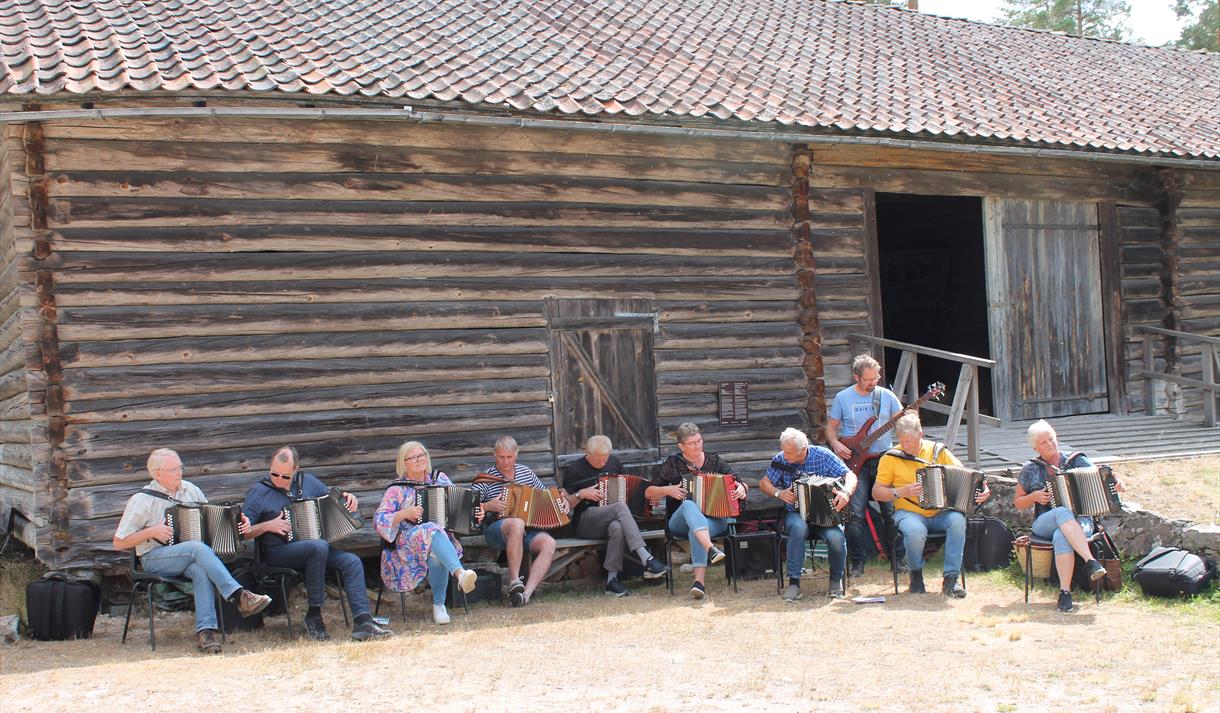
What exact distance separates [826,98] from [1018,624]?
17.5 feet

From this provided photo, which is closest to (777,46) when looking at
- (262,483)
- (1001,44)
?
(1001,44)

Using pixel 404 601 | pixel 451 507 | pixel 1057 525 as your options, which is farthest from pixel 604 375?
pixel 1057 525

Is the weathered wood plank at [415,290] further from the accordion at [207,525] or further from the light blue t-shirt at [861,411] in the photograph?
the accordion at [207,525]

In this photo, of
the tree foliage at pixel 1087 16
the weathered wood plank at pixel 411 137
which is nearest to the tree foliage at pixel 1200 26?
the tree foliage at pixel 1087 16

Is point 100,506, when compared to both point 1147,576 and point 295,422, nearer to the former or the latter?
point 295,422

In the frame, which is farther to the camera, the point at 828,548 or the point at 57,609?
the point at 828,548

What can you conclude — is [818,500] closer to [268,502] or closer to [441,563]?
[441,563]

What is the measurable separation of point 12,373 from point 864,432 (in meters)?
6.72

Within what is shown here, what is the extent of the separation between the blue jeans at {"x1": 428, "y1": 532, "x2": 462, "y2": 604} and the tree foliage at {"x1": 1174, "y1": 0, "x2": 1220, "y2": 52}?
30.6 m

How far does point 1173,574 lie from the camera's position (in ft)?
25.5

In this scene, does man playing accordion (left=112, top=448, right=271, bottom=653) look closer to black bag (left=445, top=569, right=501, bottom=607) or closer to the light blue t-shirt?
black bag (left=445, top=569, right=501, bottom=607)

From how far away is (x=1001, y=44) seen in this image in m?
15.4

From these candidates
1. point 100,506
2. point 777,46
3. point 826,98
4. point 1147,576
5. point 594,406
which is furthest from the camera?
point 777,46

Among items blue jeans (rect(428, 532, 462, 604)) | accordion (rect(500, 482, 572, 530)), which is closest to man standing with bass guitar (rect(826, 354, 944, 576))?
accordion (rect(500, 482, 572, 530))
